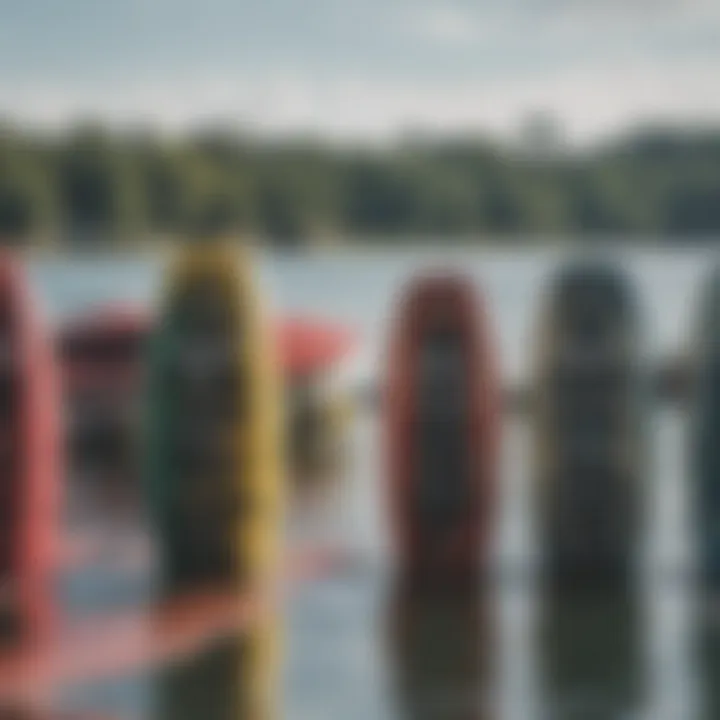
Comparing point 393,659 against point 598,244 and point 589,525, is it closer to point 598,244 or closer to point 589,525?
point 589,525

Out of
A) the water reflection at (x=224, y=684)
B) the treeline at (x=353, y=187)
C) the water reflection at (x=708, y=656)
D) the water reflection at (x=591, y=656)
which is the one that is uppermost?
the treeline at (x=353, y=187)

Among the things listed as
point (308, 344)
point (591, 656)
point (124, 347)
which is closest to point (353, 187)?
point (308, 344)

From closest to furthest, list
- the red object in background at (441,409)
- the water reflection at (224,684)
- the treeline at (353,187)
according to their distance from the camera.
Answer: the water reflection at (224,684) < the red object in background at (441,409) < the treeline at (353,187)

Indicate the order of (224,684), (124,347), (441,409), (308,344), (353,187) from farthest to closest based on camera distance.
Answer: (308,344), (124,347), (353,187), (441,409), (224,684)

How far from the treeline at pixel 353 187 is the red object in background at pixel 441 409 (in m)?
0.34

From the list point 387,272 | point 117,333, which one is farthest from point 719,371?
point 117,333

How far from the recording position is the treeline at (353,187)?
4332mm

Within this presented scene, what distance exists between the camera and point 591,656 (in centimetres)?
379

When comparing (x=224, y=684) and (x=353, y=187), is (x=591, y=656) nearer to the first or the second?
(x=224, y=684)

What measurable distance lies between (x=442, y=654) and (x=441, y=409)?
1.99 ft

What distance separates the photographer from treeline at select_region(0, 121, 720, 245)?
4.33 meters

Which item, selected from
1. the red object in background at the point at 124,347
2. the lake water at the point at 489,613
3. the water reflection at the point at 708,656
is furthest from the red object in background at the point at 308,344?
the water reflection at the point at 708,656

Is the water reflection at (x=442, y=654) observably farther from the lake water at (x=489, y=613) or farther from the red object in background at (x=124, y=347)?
the red object in background at (x=124, y=347)

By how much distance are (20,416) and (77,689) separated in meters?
0.66
